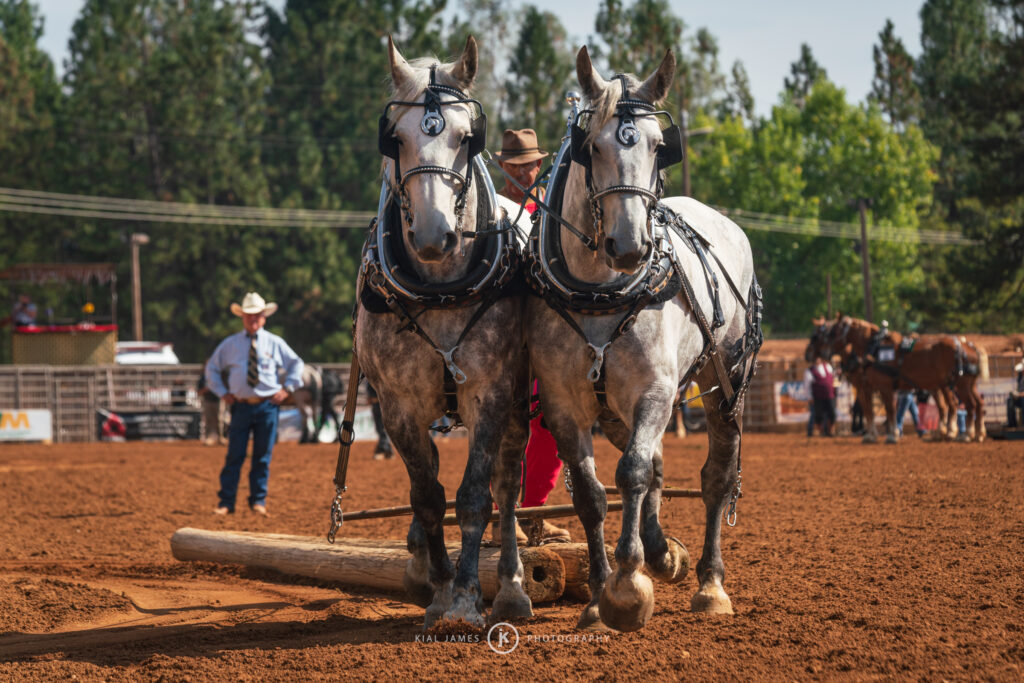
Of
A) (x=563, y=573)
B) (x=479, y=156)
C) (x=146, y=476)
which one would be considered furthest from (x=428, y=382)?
(x=146, y=476)

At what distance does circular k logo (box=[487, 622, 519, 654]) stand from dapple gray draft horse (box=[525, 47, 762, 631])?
40 cm

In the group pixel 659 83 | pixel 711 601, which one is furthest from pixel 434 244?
pixel 711 601

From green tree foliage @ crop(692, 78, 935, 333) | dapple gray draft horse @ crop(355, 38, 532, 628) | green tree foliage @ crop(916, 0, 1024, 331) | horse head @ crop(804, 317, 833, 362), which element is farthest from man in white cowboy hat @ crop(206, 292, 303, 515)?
green tree foliage @ crop(692, 78, 935, 333)

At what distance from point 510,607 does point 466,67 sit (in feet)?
8.99

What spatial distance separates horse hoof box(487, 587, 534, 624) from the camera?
18.8 ft

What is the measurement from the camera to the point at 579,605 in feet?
21.7

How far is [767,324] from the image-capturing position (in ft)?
186

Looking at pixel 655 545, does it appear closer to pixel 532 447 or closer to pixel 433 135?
pixel 532 447

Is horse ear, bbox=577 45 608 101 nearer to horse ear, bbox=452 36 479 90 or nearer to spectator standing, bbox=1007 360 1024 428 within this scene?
horse ear, bbox=452 36 479 90

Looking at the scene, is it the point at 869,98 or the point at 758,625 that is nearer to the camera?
the point at 758,625

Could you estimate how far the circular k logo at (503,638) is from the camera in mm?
4945

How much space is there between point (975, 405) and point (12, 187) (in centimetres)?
3632

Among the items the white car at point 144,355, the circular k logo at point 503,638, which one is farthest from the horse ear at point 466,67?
the white car at point 144,355

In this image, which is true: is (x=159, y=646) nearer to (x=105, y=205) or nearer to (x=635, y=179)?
(x=635, y=179)
